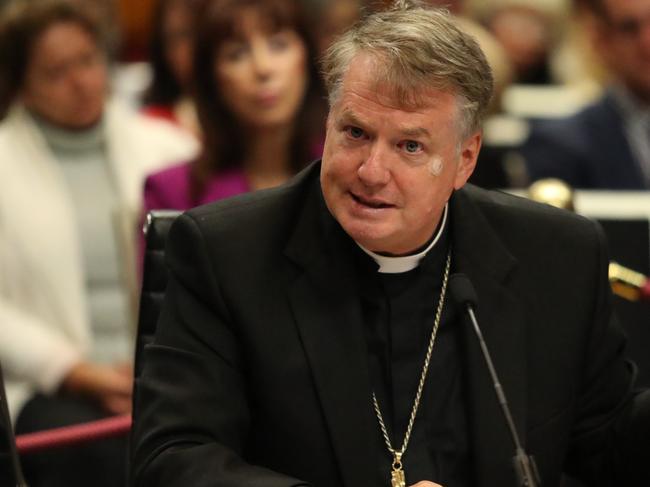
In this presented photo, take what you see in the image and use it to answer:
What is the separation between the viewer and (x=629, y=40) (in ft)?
14.5

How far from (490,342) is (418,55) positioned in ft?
1.75

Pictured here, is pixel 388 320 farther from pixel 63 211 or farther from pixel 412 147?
pixel 63 211

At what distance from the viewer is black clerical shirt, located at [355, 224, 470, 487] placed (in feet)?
7.45

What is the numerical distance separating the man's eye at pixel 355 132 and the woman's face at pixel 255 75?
1492mm

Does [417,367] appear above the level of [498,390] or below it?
below

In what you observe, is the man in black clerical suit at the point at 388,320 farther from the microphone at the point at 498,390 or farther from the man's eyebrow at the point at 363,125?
the microphone at the point at 498,390

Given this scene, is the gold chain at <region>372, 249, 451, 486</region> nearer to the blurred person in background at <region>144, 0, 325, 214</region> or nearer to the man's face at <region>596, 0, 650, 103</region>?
the blurred person in background at <region>144, 0, 325, 214</region>

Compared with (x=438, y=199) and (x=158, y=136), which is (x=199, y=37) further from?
(x=438, y=199)

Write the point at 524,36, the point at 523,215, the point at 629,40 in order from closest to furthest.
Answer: the point at 523,215, the point at 629,40, the point at 524,36

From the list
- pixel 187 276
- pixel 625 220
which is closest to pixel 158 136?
pixel 625 220

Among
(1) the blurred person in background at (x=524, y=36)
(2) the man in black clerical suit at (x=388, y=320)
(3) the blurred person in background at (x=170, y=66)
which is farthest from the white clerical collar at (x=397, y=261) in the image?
(1) the blurred person in background at (x=524, y=36)

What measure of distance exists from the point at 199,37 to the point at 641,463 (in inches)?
74.3

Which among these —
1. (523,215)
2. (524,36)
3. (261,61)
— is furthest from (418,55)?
(524,36)

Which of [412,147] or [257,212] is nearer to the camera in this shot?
[412,147]
